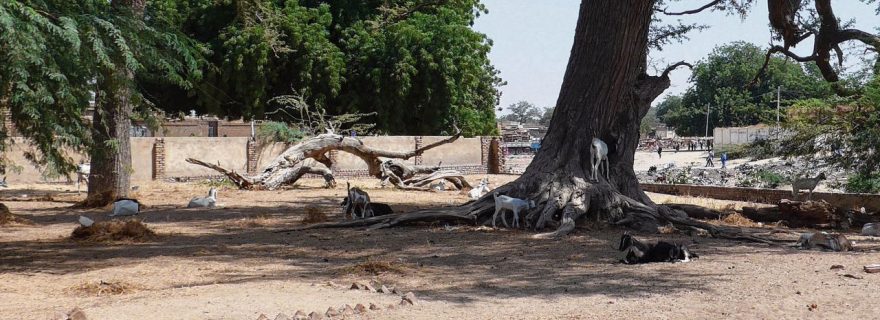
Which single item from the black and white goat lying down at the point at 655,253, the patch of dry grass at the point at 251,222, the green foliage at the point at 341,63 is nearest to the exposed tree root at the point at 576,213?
the patch of dry grass at the point at 251,222

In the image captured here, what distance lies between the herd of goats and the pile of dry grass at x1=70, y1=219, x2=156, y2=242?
0.85 feet

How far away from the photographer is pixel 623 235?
1170 centimetres

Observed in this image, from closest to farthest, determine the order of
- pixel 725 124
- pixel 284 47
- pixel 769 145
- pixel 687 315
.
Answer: pixel 687 315 → pixel 769 145 → pixel 284 47 → pixel 725 124

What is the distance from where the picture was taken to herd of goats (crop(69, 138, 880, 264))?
34.2 ft

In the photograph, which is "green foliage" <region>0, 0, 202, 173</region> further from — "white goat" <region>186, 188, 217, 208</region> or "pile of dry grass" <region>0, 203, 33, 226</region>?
"white goat" <region>186, 188, 217, 208</region>

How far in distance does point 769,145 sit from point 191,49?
630 inches

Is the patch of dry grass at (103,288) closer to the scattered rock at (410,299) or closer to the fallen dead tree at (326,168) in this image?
the scattered rock at (410,299)

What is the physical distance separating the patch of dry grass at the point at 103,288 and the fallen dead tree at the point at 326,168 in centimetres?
1515

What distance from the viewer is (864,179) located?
805 inches

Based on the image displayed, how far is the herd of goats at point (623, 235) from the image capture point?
10.4 metres

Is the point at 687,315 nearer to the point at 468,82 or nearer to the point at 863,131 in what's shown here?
the point at 863,131

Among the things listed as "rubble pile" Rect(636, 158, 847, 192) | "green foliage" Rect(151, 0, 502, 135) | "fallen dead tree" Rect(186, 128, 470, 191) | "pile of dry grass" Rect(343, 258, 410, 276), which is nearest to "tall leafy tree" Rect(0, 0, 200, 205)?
"pile of dry grass" Rect(343, 258, 410, 276)

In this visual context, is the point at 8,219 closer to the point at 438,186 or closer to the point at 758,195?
the point at 438,186

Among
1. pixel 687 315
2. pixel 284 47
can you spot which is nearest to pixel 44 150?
pixel 687 315
